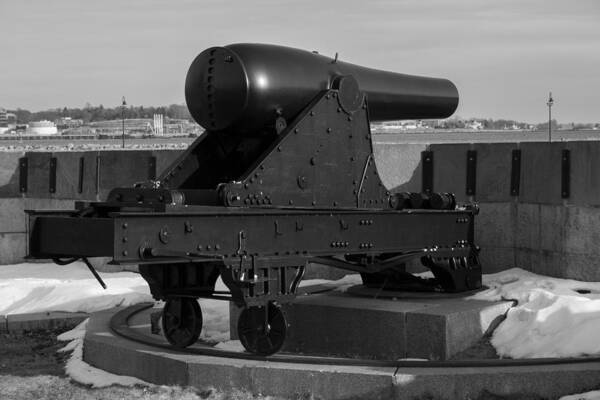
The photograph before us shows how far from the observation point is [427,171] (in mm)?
11734

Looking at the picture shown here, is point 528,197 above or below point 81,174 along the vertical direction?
below

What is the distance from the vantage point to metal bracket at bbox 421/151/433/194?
1171cm

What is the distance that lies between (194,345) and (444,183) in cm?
401

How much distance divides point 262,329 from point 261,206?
91 centimetres

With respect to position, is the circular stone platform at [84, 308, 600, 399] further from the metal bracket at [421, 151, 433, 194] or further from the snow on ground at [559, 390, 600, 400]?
the metal bracket at [421, 151, 433, 194]

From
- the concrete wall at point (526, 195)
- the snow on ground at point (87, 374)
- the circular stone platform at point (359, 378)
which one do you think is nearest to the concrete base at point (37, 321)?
the snow on ground at point (87, 374)

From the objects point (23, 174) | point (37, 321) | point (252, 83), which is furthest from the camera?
point (23, 174)

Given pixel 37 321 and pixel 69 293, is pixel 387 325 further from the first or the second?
pixel 69 293

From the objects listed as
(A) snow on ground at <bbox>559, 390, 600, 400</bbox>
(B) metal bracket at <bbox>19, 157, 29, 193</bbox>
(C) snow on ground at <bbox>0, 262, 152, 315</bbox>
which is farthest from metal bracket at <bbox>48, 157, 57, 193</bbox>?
(A) snow on ground at <bbox>559, 390, 600, 400</bbox>

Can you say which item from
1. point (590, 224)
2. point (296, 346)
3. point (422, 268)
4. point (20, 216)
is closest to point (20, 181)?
point (20, 216)

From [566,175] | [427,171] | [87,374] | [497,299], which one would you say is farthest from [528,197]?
[87,374]

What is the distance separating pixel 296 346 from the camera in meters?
8.88

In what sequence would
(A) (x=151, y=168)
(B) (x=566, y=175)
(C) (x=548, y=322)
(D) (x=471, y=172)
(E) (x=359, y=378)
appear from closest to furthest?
(E) (x=359, y=378) < (C) (x=548, y=322) < (B) (x=566, y=175) < (D) (x=471, y=172) < (A) (x=151, y=168)

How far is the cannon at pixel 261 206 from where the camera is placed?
7.08 metres
